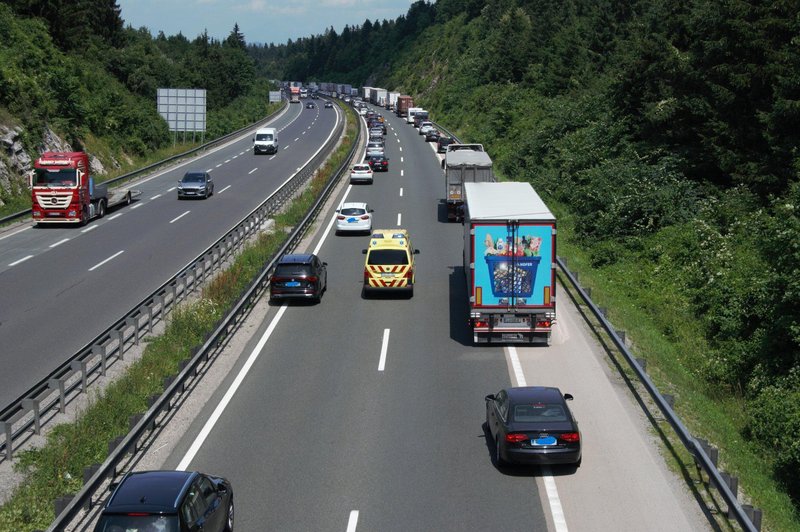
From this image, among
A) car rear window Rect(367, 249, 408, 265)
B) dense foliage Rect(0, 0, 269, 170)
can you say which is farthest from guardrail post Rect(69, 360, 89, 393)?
dense foliage Rect(0, 0, 269, 170)

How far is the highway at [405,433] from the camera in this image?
47.1 feet

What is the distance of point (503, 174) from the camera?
6391 cm

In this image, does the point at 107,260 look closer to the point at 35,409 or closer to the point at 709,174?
the point at 35,409

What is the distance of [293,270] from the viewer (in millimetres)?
28656

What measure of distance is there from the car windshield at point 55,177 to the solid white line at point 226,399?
1795 centimetres

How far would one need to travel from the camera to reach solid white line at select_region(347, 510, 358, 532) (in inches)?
541

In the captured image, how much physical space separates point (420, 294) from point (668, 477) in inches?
612

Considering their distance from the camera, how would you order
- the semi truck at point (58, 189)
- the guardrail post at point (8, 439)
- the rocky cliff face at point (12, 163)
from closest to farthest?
the guardrail post at point (8, 439) < the semi truck at point (58, 189) < the rocky cliff face at point (12, 163)

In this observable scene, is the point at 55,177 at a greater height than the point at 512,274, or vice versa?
the point at 55,177

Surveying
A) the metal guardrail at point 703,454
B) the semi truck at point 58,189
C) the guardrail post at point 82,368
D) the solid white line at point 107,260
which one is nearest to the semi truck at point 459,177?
the solid white line at point 107,260

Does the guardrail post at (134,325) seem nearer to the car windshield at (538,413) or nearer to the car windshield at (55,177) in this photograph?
the car windshield at (538,413)

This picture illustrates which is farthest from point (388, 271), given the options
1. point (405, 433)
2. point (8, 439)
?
point (8, 439)

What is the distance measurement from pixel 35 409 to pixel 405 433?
706 cm

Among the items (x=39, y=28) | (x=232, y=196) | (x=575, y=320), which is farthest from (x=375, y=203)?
(x=39, y=28)
